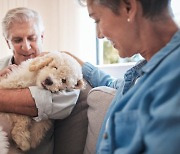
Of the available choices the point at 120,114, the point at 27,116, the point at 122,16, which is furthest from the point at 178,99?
the point at 27,116

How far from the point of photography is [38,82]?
1.26m

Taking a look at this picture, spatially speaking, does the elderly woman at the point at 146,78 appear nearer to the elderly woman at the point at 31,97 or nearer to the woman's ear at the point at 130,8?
the woman's ear at the point at 130,8

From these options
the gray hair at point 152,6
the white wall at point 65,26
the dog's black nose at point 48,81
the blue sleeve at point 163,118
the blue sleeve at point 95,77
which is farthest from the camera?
the white wall at point 65,26

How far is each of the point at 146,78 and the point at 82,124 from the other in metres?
0.78

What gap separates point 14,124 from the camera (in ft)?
4.11

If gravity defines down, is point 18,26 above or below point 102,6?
below

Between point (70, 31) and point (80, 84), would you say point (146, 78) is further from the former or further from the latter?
point (70, 31)

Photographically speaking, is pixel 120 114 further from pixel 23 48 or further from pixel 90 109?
pixel 23 48

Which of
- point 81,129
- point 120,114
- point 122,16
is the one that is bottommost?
point 81,129

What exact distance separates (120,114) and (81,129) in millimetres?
719

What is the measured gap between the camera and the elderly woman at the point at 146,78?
0.59 m

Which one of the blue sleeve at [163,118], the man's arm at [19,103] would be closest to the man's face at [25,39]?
the man's arm at [19,103]

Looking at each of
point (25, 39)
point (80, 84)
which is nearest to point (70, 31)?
point (25, 39)

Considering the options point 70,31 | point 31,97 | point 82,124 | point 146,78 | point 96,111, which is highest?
point 146,78
